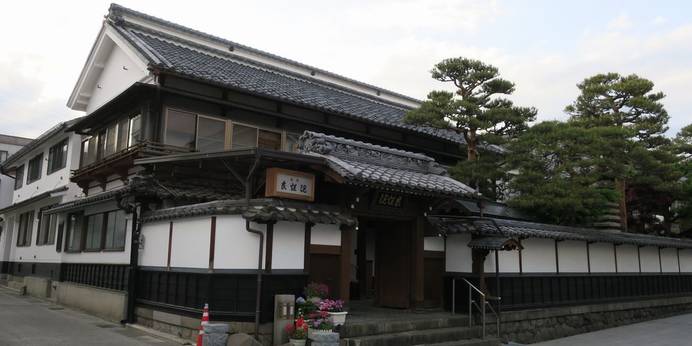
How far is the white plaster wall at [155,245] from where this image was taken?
13625mm

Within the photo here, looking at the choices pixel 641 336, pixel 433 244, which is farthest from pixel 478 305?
pixel 641 336

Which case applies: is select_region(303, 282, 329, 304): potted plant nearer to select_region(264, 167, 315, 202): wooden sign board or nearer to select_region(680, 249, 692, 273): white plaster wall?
select_region(264, 167, 315, 202): wooden sign board

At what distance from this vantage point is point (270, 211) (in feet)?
36.4

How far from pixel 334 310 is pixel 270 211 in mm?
2645

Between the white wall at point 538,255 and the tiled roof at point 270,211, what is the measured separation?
7484mm

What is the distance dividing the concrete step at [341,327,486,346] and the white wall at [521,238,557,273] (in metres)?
4.01

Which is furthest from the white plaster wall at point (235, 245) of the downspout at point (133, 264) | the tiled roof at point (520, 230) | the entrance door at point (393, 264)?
the tiled roof at point (520, 230)

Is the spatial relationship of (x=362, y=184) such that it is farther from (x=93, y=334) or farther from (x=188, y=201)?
(x=93, y=334)

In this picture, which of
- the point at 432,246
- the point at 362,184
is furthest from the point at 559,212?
the point at 362,184

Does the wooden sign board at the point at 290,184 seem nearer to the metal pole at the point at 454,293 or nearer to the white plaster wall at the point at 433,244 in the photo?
the white plaster wall at the point at 433,244

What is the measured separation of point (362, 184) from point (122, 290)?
831cm

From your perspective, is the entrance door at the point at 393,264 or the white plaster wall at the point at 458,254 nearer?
the entrance door at the point at 393,264

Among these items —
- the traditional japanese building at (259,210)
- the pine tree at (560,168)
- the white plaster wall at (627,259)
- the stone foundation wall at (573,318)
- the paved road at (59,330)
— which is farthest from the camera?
the white plaster wall at (627,259)

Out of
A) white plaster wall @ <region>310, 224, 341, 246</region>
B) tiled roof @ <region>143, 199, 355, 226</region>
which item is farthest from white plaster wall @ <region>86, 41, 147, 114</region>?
white plaster wall @ <region>310, 224, 341, 246</region>
